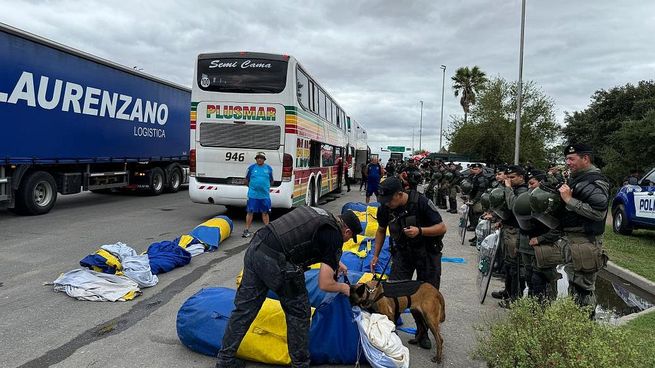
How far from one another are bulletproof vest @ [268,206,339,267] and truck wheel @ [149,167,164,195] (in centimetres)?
1450

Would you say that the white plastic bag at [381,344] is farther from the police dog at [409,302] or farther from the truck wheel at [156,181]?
the truck wheel at [156,181]

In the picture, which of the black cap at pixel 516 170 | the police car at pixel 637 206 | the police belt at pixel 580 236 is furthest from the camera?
the police car at pixel 637 206

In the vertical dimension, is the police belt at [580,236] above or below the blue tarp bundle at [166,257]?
above

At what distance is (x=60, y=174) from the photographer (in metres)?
12.4

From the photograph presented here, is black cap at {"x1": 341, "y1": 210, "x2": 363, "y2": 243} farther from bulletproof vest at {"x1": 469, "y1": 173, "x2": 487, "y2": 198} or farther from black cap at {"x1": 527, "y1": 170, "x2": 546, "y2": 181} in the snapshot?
bulletproof vest at {"x1": 469, "y1": 173, "x2": 487, "y2": 198}

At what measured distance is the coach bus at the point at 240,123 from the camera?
10930 millimetres

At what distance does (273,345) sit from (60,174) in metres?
10.9

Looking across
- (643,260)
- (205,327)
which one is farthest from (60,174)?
(643,260)

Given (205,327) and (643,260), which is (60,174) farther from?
(643,260)

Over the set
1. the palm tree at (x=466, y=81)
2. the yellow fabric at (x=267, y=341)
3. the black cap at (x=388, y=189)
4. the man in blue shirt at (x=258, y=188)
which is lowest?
the yellow fabric at (x=267, y=341)

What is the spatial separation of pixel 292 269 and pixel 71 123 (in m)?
10.9

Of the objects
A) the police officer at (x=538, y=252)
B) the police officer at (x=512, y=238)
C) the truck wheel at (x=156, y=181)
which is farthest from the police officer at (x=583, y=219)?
the truck wheel at (x=156, y=181)

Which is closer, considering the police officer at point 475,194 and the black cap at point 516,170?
the black cap at point 516,170

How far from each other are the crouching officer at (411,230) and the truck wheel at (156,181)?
13.8m
